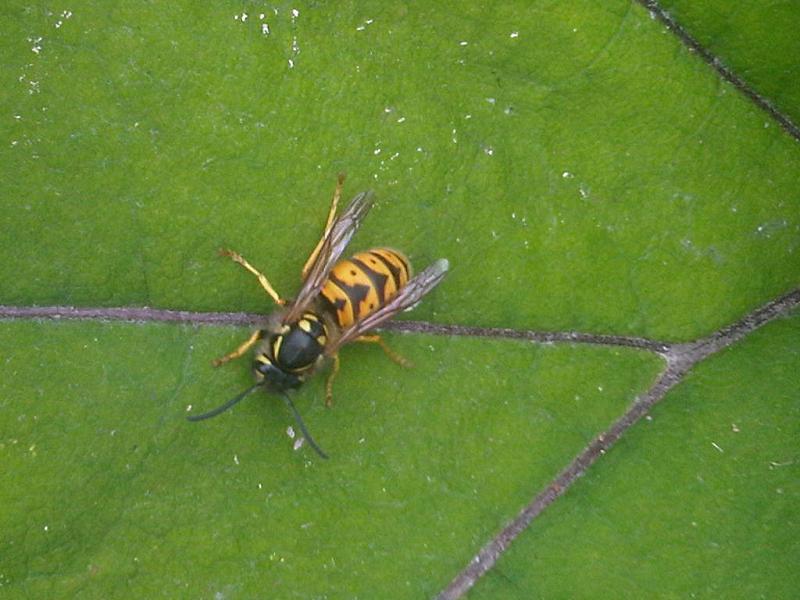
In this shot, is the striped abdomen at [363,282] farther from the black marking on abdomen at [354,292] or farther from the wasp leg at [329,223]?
the wasp leg at [329,223]

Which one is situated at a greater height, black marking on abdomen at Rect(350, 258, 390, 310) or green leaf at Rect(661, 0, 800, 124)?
green leaf at Rect(661, 0, 800, 124)

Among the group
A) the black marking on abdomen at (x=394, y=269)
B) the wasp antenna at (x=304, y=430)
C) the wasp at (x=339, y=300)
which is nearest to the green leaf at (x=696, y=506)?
the wasp antenna at (x=304, y=430)

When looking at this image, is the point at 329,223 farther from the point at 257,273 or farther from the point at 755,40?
the point at 755,40

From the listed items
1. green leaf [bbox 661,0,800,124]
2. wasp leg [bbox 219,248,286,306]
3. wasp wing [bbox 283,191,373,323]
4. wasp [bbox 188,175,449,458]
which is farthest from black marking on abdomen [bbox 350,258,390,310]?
green leaf [bbox 661,0,800,124]

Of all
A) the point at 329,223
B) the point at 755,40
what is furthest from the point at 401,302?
the point at 755,40

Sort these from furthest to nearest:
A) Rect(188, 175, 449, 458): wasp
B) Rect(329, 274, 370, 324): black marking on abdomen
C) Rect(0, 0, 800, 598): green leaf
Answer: Rect(329, 274, 370, 324): black marking on abdomen
Rect(188, 175, 449, 458): wasp
Rect(0, 0, 800, 598): green leaf

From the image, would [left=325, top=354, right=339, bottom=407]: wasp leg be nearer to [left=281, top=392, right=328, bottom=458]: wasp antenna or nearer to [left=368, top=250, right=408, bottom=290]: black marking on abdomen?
[left=281, top=392, right=328, bottom=458]: wasp antenna

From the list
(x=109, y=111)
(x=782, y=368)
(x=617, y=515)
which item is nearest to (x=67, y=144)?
(x=109, y=111)
